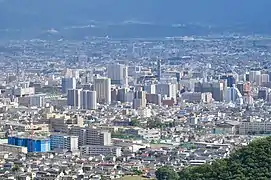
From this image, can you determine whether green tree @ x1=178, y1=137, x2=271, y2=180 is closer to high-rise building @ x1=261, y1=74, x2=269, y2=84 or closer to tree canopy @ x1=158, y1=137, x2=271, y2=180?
tree canopy @ x1=158, y1=137, x2=271, y2=180

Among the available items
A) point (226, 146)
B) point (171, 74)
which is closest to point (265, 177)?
point (226, 146)

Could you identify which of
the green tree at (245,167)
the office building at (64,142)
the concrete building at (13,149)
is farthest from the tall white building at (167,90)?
the green tree at (245,167)

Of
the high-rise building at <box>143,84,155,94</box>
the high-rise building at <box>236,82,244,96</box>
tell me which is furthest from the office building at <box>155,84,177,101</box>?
the high-rise building at <box>236,82,244,96</box>

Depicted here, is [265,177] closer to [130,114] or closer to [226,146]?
[226,146]

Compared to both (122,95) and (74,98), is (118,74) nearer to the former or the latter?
(122,95)

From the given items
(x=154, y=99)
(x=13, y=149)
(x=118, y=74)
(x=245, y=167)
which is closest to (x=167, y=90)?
(x=154, y=99)
